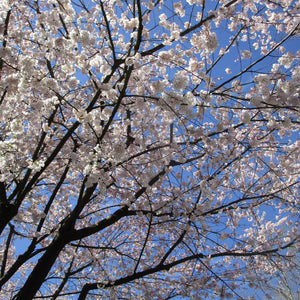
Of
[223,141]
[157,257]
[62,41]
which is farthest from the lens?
[157,257]

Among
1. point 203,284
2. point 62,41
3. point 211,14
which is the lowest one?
point 203,284

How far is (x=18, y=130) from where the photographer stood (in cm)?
358

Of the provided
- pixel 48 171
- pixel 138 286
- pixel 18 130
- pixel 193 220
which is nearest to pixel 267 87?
pixel 193 220

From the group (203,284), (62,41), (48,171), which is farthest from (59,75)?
(203,284)

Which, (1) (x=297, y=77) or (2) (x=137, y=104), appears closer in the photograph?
(1) (x=297, y=77)

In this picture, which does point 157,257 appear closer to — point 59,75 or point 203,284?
point 203,284

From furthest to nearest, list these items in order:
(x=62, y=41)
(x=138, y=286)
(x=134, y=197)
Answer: (x=138, y=286)
(x=134, y=197)
(x=62, y=41)

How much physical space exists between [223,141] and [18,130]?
10.1ft

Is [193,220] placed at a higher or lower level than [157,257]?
lower

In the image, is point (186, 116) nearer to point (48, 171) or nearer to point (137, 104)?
point (137, 104)

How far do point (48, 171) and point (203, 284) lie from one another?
4.04 metres

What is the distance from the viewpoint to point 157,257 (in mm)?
7289

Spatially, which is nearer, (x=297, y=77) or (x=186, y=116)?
(x=297, y=77)

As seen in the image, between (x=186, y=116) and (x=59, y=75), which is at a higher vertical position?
(x=59, y=75)
